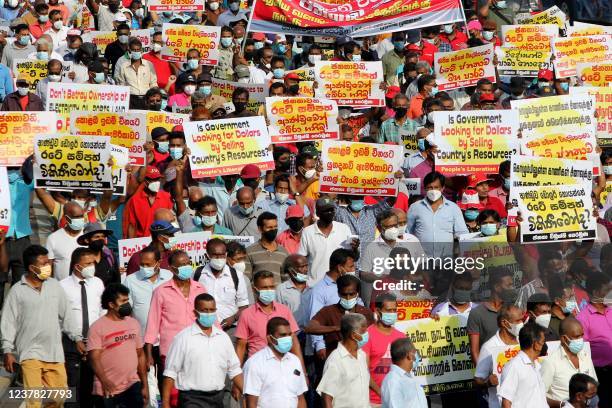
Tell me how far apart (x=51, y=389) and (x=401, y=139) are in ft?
28.2

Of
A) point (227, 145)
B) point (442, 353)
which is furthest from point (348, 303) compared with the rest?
point (227, 145)

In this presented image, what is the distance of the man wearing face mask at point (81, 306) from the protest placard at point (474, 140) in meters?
5.95

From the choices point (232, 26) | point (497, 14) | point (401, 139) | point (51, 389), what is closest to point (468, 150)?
point (401, 139)

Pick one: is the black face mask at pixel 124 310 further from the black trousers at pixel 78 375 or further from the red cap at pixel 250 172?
the red cap at pixel 250 172

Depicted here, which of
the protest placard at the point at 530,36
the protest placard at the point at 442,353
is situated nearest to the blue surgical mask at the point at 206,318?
the protest placard at the point at 442,353

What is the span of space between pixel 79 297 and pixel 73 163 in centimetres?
358

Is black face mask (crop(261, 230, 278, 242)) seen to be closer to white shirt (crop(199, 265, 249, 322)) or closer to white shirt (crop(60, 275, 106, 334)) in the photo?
white shirt (crop(199, 265, 249, 322))

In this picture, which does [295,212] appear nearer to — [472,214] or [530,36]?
[472,214]

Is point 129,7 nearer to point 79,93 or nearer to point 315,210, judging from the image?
point 79,93

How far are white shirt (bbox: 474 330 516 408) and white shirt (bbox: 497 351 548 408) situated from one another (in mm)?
720

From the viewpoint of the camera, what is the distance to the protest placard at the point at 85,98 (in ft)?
74.8

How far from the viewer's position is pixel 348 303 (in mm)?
16031

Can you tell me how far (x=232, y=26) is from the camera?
96.1 ft

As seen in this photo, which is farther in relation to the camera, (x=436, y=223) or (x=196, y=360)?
(x=436, y=223)
